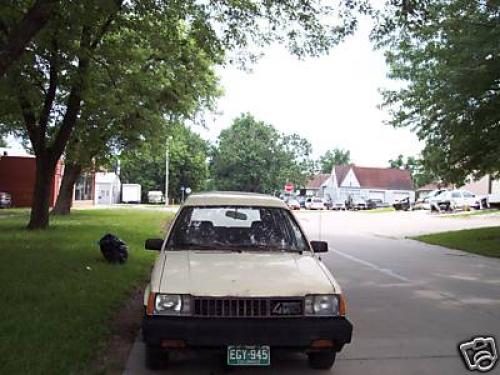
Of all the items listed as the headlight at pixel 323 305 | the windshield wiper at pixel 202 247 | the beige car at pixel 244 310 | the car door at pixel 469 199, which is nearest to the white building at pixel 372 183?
the car door at pixel 469 199

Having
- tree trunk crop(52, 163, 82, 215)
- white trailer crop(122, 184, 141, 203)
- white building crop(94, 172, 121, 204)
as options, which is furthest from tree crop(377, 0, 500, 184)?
white trailer crop(122, 184, 141, 203)

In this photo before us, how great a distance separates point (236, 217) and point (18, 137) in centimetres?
2891

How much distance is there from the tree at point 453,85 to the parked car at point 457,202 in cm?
3176

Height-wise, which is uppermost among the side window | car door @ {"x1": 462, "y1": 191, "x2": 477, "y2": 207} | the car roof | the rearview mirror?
car door @ {"x1": 462, "y1": 191, "x2": 477, "y2": 207}

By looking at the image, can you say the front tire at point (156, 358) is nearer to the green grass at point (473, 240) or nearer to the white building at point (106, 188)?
the green grass at point (473, 240)

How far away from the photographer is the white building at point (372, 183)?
106875 mm

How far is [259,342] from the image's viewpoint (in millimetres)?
4906

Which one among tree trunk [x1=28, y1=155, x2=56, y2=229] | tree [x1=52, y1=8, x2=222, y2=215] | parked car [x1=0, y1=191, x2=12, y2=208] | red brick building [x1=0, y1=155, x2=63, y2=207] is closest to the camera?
tree [x1=52, y1=8, x2=222, y2=215]

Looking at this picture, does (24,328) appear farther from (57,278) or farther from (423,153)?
(423,153)

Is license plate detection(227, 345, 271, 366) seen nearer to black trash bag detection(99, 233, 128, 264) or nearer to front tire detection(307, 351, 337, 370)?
front tire detection(307, 351, 337, 370)

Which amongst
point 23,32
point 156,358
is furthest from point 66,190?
point 156,358

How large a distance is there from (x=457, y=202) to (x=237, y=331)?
169 feet

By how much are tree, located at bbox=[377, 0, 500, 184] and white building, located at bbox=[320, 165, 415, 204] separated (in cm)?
8570

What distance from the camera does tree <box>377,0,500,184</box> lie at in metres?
15.3
